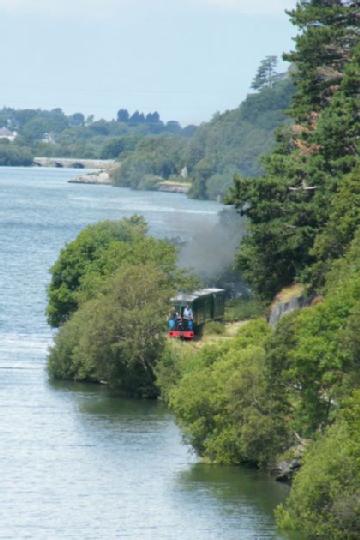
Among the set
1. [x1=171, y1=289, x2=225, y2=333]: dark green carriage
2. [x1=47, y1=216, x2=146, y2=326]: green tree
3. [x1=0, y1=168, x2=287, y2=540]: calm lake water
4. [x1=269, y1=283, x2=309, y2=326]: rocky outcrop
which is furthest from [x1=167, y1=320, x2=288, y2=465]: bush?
[x1=47, y1=216, x2=146, y2=326]: green tree

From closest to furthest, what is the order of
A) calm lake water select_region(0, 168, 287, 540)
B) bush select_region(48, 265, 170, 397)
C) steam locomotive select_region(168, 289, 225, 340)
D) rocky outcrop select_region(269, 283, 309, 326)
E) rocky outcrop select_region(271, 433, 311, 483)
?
calm lake water select_region(0, 168, 287, 540) → rocky outcrop select_region(271, 433, 311, 483) → rocky outcrop select_region(269, 283, 309, 326) → bush select_region(48, 265, 170, 397) → steam locomotive select_region(168, 289, 225, 340)

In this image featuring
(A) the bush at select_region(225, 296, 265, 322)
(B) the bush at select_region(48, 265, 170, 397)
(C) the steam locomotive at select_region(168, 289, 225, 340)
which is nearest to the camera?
(B) the bush at select_region(48, 265, 170, 397)

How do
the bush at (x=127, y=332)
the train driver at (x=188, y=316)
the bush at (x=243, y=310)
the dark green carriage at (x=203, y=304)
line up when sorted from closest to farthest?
the bush at (x=127, y=332), the train driver at (x=188, y=316), the dark green carriage at (x=203, y=304), the bush at (x=243, y=310)

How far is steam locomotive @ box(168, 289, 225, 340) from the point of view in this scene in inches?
3017

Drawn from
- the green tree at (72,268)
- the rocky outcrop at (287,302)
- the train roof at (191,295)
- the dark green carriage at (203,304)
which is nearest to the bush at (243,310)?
the dark green carriage at (203,304)

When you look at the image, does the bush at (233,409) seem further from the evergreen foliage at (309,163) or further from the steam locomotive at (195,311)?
the steam locomotive at (195,311)

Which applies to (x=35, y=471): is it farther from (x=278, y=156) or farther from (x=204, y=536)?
(x=278, y=156)

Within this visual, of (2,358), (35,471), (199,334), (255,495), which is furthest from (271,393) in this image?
(2,358)

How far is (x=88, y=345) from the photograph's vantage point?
2884 inches

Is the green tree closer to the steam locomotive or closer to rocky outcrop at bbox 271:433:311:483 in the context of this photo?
the steam locomotive

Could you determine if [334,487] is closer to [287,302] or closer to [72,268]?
[287,302]

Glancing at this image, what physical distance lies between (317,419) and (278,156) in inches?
1031

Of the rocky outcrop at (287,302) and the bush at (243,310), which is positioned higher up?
the rocky outcrop at (287,302)

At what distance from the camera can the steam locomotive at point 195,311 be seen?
251 feet
